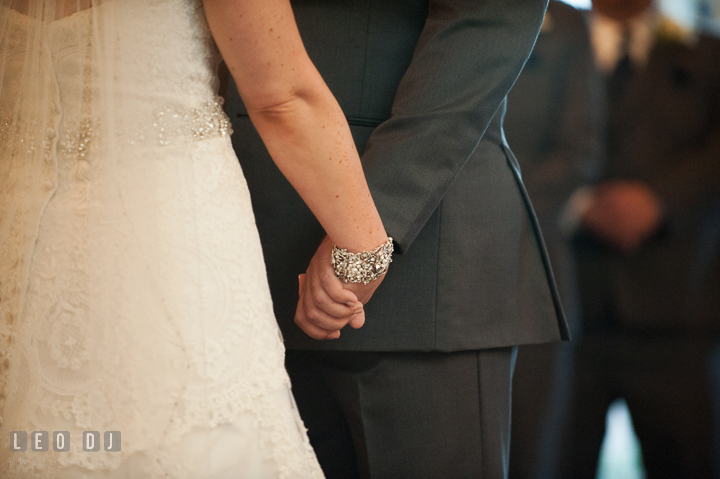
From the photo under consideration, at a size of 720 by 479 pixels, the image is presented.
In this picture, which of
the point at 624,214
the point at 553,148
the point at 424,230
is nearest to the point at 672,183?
the point at 624,214

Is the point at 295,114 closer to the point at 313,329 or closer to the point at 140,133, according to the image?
the point at 140,133

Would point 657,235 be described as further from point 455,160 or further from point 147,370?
→ point 147,370

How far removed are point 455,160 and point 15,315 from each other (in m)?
0.57

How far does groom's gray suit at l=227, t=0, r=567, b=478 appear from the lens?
0.82 meters

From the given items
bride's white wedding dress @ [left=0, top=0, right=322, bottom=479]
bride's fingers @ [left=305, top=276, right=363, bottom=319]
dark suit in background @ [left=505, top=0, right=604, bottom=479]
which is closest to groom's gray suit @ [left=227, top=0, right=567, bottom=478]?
bride's fingers @ [left=305, top=276, right=363, bottom=319]

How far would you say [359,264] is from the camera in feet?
2.36

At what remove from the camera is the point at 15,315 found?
0.60 metres

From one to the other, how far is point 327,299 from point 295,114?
0.25m

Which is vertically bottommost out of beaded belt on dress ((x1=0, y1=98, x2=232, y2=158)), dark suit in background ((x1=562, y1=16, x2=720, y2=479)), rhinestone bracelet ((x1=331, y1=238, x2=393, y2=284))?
dark suit in background ((x1=562, y1=16, x2=720, y2=479))

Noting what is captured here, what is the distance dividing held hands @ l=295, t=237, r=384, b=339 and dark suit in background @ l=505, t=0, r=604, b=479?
4.41 feet

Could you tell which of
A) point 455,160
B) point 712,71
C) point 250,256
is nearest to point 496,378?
point 455,160

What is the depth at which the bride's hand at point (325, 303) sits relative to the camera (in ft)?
2.40

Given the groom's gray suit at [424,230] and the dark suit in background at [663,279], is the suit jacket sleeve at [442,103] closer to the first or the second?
the groom's gray suit at [424,230]

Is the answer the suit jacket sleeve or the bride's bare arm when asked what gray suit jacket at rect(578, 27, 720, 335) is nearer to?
the suit jacket sleeve
